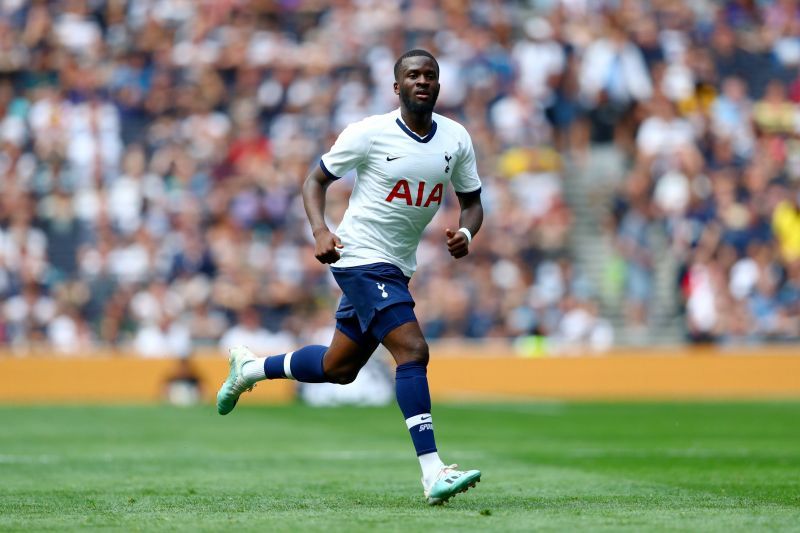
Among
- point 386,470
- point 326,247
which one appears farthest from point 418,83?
point 386,470

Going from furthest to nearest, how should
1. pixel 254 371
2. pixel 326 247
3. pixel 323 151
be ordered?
pixel 323 151 < pixel 254 371 < pixel 326 247

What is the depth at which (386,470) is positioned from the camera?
975 cm

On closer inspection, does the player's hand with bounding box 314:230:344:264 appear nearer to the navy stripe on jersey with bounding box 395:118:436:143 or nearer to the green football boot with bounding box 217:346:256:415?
the navy stripe on jersey with bounding box 395:118:436:143

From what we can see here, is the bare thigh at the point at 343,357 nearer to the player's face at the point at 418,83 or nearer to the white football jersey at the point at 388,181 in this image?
the white football jersey at the point at 388,181

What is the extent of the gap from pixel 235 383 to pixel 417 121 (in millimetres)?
2158

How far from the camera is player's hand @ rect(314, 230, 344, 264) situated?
24.1 feet

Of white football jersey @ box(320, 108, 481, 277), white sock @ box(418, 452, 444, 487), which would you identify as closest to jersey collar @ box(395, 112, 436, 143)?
white football jersey @ box(320, 108, 481, 277)

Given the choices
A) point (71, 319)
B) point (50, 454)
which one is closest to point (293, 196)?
→ point (71, 319)

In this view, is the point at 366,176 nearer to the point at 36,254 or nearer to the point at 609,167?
the point at 36,254

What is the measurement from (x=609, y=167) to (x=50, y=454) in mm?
15074

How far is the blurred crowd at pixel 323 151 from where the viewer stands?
21.4 meters

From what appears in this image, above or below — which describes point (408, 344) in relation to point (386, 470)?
above

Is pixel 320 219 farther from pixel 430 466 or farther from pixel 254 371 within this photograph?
pixel 430 466

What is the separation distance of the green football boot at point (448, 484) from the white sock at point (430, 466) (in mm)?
28
